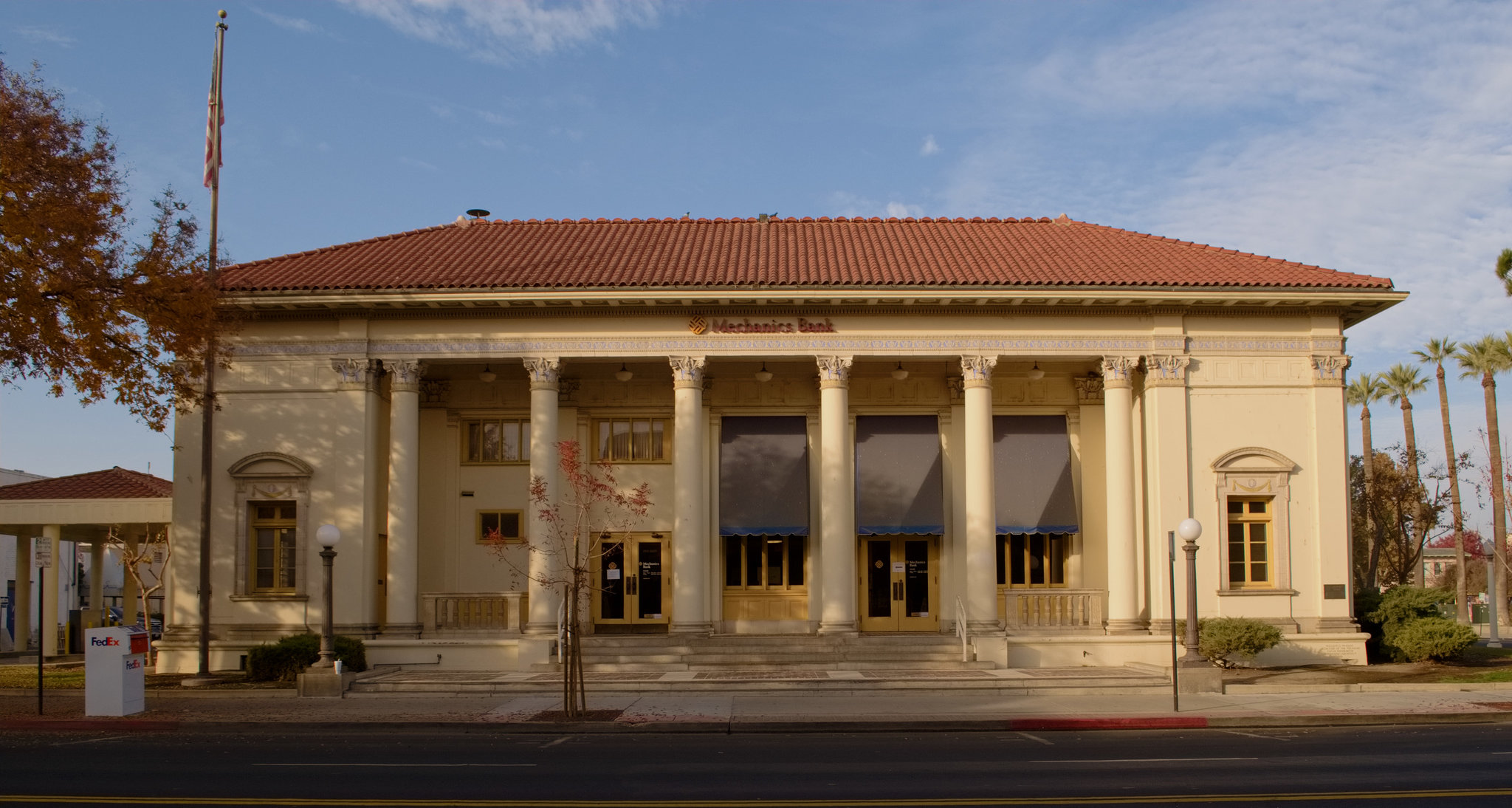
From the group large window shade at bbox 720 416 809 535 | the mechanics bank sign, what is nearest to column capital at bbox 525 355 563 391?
the mechanics bank sign

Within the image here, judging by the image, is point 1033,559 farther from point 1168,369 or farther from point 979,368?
point 1168,369

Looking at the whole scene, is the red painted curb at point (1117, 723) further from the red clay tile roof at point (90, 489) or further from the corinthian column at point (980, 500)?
the red clay tile roof at point (90, 489)

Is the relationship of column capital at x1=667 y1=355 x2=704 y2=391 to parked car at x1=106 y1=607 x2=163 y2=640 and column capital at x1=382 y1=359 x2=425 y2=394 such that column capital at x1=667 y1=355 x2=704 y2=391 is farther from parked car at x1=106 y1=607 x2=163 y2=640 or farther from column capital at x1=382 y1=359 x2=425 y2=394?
parked car at x1=106 y1=607 x2=163 y2=640

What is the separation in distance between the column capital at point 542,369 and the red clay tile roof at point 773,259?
5.30 ft

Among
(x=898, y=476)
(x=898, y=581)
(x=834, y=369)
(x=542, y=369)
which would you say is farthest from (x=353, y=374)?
(x=898, y=581)

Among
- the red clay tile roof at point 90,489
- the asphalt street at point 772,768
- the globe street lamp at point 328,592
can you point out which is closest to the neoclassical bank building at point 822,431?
the globe street lamp at point 328,592

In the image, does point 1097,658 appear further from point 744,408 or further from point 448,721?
point 448,721

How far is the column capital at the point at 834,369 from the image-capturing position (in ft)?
84.9

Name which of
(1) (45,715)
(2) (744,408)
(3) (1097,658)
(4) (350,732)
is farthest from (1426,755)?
(1) (45,715)

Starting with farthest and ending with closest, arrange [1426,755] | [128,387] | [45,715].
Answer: [128,387] < [45,715] < [1426,755]

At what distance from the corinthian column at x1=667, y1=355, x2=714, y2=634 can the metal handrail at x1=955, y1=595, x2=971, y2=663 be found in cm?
501

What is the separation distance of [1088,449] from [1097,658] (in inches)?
209

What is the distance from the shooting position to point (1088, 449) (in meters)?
28.6

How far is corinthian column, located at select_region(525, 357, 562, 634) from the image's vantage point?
83.3ft
